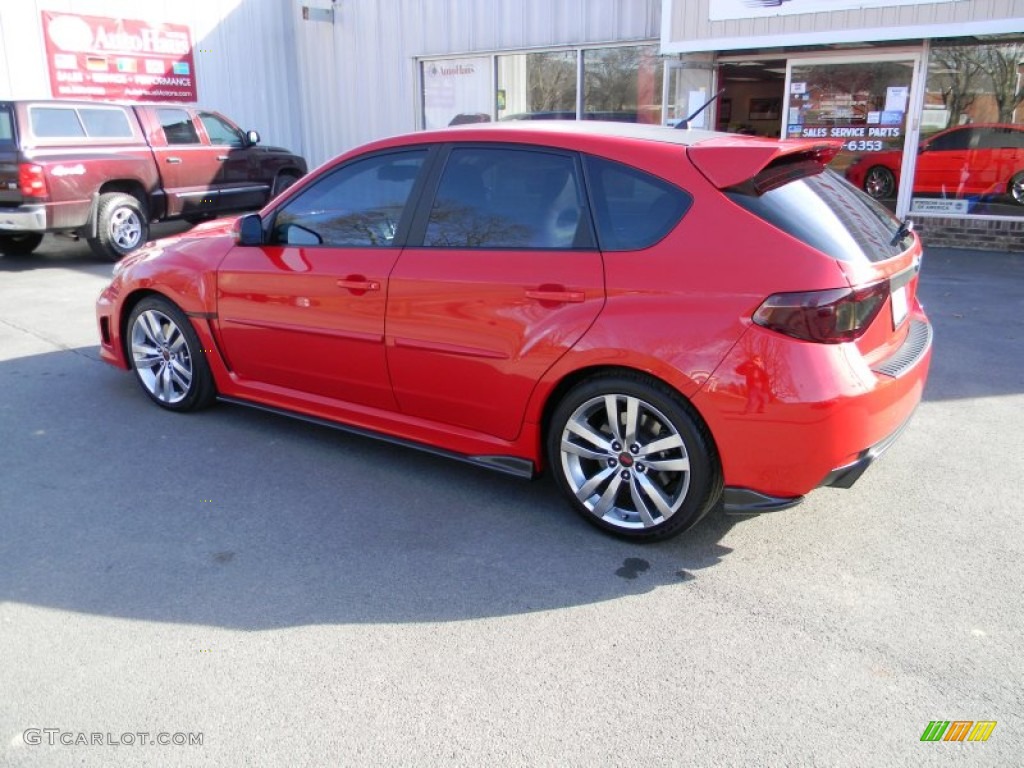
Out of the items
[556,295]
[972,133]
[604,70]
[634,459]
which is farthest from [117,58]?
[634,459]

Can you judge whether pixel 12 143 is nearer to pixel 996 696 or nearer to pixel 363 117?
pixel 363 117

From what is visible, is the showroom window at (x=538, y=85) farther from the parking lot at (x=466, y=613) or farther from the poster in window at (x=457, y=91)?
the parking lot at (x=466, y=613)

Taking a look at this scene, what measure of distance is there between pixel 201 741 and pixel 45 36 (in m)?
14.2

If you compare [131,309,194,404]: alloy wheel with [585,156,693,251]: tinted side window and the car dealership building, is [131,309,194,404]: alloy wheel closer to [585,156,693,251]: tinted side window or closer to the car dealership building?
[585,156,693,251]: tinted side window

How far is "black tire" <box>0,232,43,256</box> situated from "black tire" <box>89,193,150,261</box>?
1.31 meters

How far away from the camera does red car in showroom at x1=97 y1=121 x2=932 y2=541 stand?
3182 mm

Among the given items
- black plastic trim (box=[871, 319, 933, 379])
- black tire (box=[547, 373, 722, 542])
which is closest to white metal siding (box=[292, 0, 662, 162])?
black plastic trim (box=[871, 319, 933, 379])

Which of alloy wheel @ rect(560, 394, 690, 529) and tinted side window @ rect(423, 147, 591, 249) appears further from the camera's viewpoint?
tinted side window @ rect(423, 147, 591, 249)

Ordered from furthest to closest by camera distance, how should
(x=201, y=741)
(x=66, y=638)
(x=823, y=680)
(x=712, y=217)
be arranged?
(x=712, y=217)
(x=66, y=638)
(x=823, y=680)
(x=201, y=741)

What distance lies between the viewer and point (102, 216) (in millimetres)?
10523

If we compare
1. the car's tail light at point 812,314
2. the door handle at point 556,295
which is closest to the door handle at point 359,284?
Result: the door handle at point 556,295

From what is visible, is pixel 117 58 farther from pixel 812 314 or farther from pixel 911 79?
pixel 812 314

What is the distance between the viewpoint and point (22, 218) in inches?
383

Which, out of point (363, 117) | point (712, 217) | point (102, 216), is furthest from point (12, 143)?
point (712, 217)
